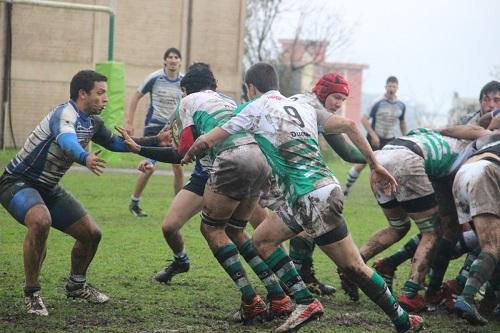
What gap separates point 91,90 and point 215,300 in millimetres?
2133

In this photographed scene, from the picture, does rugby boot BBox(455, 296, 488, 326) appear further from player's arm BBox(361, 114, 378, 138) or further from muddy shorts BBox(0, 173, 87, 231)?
player's arm BBox(361, 114, 378, 138)

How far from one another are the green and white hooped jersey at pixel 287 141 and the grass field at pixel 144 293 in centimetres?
124

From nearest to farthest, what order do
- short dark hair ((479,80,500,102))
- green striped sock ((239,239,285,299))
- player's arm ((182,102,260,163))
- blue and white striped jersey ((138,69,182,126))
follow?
player's arm ((182,102,260,163))
green striped sock ((239,239,285,299))
short dark hair ((479,80,500,102))
blue and white striped jersey ((138,69,182,126))

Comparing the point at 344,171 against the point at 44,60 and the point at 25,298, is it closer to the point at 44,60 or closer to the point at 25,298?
the point at 44,60

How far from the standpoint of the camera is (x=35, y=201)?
7.50 meters

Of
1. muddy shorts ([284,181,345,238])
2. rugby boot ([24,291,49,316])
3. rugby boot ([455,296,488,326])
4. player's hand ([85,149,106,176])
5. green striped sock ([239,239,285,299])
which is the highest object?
player's hand ([85,149,106,176])

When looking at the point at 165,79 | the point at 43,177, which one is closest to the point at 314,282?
the point at 43,177

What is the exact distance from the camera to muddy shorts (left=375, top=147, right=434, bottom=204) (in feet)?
27.0

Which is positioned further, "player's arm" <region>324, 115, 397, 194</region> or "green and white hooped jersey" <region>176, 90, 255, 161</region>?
"green and white hooped jersey" <region>176, 90, 255, 161</region>

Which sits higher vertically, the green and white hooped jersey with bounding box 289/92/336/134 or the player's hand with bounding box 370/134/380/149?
the green and white hooped jersey with bounding box 289/92/336/134

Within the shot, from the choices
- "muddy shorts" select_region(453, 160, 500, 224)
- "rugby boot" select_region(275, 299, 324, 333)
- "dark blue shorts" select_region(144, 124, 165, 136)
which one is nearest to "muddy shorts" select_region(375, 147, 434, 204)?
"muddy shorts" select_region(453, 160, 500, 224)

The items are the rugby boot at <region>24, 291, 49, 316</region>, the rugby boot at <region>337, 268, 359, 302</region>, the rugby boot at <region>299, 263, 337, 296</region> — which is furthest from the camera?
the rugby boot at <region>299, 263, 337, 296</region>

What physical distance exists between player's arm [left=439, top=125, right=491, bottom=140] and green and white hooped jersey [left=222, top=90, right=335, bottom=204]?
1.89 m

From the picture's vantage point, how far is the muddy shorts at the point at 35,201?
7.51m
